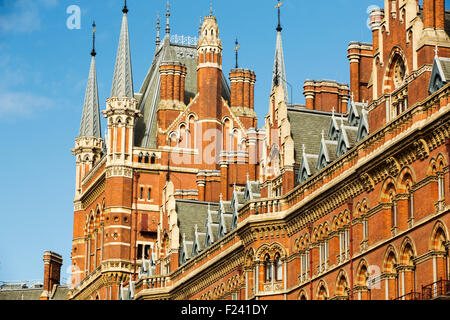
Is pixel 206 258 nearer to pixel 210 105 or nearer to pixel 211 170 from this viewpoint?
pixel 211 170

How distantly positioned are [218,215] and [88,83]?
43363 mm

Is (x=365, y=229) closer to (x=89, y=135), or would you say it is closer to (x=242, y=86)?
(x=242, y=86)

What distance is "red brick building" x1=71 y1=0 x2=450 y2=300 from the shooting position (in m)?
71.9

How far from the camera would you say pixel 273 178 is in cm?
9081

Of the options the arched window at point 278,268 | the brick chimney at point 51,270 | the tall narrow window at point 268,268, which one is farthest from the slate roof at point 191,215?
the brick chimney at point 51,270

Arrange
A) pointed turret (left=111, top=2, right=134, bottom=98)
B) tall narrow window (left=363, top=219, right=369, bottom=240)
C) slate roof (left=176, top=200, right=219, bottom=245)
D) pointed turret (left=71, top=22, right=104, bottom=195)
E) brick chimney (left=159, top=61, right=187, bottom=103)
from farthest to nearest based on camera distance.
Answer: pointed turret (left=71, top=22, right=104, bottom=195), brick chimney (left=159, top=61, right=187, bottom=103), pointed turret (left=111, top=2, right=134, bottom=98), slate roof (left=176, top=200, right=219, bottom=245), tall narrow window (left=363, top=219, right=369, bottom=240)

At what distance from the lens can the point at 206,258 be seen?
101 m

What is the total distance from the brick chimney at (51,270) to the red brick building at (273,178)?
64.5 ft

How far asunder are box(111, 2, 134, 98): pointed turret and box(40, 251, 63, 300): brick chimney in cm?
3359

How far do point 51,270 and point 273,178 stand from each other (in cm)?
7204

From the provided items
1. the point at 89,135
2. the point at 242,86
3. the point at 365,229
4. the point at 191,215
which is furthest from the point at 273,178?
the point at 89,135

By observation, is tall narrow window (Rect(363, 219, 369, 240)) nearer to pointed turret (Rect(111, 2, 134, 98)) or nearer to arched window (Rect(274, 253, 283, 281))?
arched window (Rect(274, 253, 283, 281))

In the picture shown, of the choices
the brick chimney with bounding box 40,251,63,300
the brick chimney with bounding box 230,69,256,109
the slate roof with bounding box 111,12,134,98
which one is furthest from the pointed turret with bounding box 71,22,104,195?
the brick chimney with bounding box 40,251,63,300
